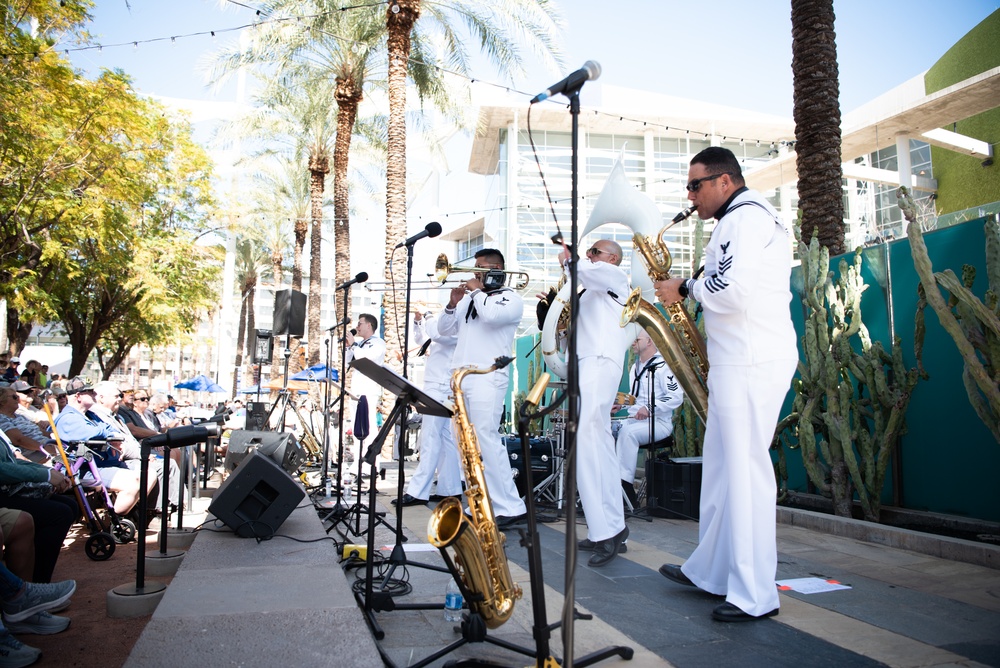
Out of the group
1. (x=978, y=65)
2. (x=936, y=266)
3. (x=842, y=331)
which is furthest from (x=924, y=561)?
(x=978, y=65)

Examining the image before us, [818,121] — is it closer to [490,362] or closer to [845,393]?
[845,393]

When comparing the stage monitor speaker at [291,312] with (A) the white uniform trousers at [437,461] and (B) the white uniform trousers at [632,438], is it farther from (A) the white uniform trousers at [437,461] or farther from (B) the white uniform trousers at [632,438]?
(B) the white uniform trousers at [632,438]

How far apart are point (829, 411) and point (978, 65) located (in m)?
22.0

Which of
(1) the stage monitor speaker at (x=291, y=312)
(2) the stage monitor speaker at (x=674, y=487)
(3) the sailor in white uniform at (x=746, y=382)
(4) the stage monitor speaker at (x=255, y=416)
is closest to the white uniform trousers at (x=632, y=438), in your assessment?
(2) the stage monitor speaker at (x=674, y=487)

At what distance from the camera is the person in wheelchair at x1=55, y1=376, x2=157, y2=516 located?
6352 mm

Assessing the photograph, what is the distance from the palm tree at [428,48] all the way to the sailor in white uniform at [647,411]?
6.72m

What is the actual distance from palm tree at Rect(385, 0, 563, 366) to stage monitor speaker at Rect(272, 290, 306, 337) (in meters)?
2.41

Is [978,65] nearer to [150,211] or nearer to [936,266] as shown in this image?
[936,266]

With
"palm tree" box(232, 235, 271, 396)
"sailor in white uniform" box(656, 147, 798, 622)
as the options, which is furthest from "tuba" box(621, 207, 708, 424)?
"palm tree" box(232, 235, 271, 396)

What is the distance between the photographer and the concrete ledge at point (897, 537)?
4414mm

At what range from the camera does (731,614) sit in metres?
3.31

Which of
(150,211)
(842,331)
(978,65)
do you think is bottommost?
(842,331)

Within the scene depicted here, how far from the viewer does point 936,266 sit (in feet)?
18.1

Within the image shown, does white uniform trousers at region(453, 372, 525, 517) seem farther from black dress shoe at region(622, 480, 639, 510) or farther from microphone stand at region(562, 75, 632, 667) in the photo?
microphone stand at region(562, 75, 632, 667)
